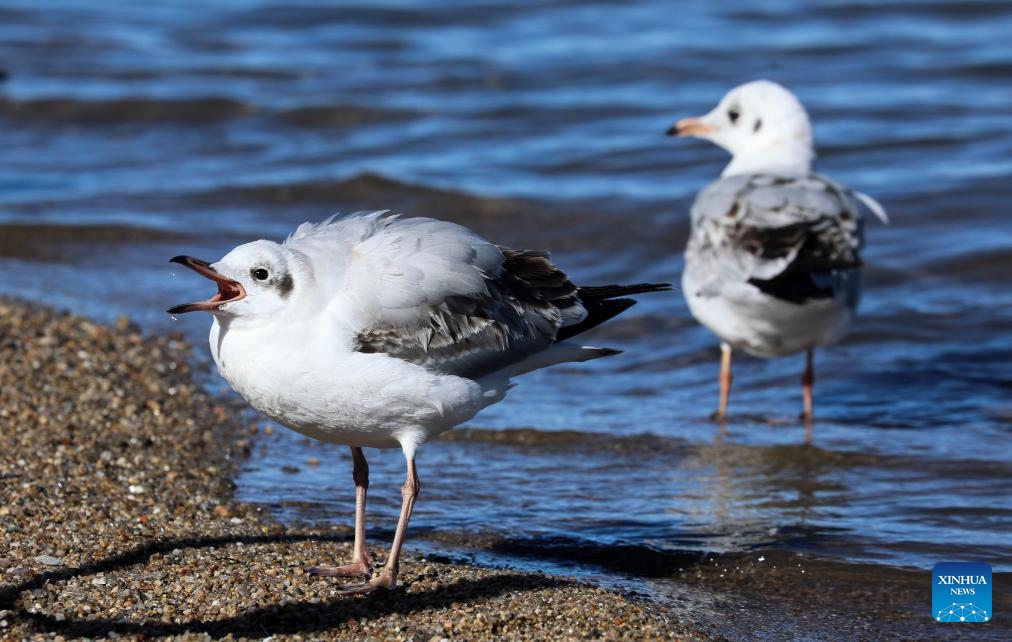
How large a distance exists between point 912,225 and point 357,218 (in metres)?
7.14

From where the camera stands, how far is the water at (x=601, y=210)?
230 inches

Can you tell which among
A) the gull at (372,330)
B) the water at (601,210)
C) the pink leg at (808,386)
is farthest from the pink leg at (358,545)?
the pink leg at (808,386)

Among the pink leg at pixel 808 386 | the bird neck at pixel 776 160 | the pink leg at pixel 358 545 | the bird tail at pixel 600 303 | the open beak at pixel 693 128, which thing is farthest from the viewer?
the open beak at pixel 693 128

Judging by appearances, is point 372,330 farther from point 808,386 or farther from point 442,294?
point 808,386

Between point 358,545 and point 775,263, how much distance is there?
3127mm

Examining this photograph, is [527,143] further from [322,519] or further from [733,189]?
[322,519]

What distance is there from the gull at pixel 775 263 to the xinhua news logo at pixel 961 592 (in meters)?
2.23

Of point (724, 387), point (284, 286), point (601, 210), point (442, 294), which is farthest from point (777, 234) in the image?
point (601, 210)

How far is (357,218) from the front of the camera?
4891 millimetres

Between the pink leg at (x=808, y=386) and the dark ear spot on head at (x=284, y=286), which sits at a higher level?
the dark ear spot on head at (x=284, y=286)

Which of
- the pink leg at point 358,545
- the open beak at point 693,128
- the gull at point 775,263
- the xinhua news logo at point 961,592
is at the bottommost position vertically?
the xinhua news logo at point 961,592

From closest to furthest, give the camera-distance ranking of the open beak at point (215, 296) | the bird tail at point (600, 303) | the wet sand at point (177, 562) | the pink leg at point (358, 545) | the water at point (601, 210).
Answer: the wet sand at point (177, 562)
the open beak at point (215, 296)
the pink leg at point (358, 545)
the bird tail at point (600, 303)
the water at point (601, 210)

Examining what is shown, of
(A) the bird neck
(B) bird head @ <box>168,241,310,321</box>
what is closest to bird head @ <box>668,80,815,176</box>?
(A) the bird neck

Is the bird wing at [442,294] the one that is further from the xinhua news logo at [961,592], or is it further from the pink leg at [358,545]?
the xinhua news logo at [961,592]
